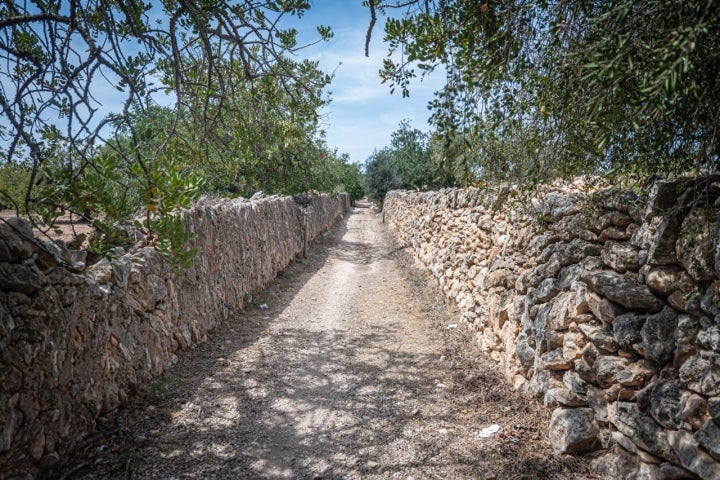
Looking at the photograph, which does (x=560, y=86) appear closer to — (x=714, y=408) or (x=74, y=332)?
(x=714, y=408)

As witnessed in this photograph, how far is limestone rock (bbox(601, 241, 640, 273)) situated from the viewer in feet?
12.0

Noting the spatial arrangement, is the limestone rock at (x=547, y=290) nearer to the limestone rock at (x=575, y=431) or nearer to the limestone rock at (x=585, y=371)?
the limestone rock at (x=585, y=371)

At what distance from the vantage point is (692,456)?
2.73 metres

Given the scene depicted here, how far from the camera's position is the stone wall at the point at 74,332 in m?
3.10

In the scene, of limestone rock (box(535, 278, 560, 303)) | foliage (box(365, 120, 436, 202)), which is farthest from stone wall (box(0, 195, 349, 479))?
foliage (box(365, 120, 436, 202))

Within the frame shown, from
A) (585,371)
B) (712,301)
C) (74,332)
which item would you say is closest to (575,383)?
(585,371)

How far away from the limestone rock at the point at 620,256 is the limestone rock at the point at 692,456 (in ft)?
4.40

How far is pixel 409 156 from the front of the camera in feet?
105

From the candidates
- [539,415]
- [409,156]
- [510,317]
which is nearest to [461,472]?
[539,415]

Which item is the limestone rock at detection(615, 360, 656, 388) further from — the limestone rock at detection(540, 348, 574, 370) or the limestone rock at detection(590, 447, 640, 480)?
the limestone rock at detection(540, 348, 574, 370)

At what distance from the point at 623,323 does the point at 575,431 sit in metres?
1.03

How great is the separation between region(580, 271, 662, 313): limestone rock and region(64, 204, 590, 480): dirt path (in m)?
1.41

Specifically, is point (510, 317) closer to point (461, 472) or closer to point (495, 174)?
point (495, 174)

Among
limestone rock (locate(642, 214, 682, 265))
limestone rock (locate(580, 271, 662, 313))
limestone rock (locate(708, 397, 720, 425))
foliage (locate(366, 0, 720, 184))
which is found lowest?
limestone rock (locate(708, 397, 720, 425))
